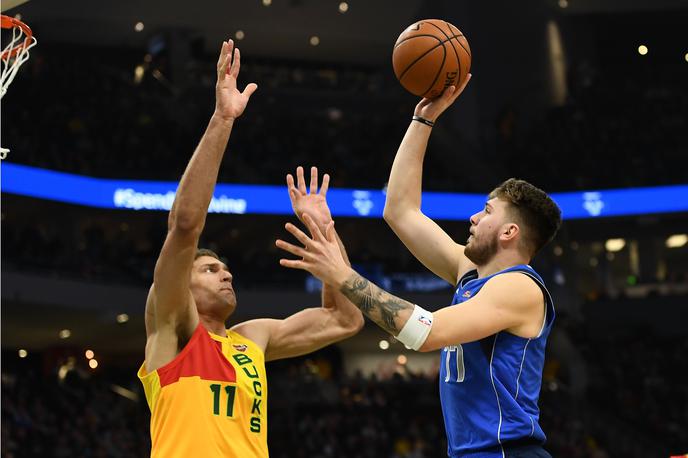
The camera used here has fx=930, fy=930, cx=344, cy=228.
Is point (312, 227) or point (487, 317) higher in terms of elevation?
point (312, 227)

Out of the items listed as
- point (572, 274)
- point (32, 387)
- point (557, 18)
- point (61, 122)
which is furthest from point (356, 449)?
point (557, 18)

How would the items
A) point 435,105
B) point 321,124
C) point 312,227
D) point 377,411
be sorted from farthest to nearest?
point 321,124, point 377,411, point 435,105, point 312,227

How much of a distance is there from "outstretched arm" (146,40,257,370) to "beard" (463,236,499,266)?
1.08m

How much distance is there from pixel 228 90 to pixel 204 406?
1.28 m

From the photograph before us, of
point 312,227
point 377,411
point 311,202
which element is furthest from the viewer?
point 377,411

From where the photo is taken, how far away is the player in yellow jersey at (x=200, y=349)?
11.8 ft

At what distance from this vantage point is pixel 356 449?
691 inches

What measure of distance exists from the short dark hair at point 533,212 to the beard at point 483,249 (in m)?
0.13

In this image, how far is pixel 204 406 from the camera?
12.5ft

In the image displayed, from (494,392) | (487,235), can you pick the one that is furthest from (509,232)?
(494,392)

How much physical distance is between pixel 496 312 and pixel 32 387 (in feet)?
52.0

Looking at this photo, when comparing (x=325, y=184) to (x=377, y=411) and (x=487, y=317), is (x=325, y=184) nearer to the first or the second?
(x=487, y=317)

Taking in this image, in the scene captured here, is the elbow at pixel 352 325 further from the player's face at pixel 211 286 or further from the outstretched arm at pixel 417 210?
the player's face at pixel 211 286

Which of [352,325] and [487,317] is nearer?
[487,317]
